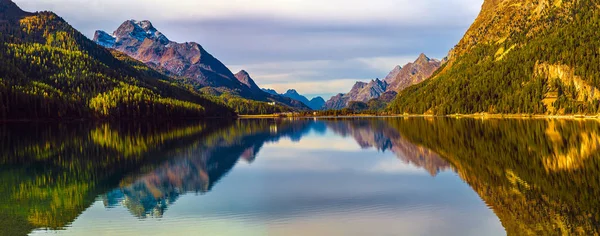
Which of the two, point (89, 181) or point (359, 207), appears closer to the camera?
point (359, 207)

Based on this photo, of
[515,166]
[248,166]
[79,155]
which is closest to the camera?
[515,166]

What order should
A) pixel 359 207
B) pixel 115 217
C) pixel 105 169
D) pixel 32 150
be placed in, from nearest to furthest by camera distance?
pixel 115 217 < pixel 359 207 < pixel 105 169 < pixel 32 150

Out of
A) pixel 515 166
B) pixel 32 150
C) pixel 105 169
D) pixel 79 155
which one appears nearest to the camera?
pixel 515 166

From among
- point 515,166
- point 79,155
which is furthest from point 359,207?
point 79,155

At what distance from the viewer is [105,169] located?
2276 inches

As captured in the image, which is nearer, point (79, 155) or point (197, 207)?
point (197, 207)

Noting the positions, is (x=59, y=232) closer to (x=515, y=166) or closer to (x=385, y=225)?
(x=385, y=225)

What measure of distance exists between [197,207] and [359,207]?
12.1 metres

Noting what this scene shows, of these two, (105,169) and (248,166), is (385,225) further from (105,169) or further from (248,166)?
(105,169)

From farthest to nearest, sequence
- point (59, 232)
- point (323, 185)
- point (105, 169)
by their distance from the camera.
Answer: point (105, 169)
point (323, 185)
point (59, 232)

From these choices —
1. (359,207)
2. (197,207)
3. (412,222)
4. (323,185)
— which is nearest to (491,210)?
(412,222)

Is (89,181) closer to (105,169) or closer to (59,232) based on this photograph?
(105,169)

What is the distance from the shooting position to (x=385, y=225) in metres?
30.7

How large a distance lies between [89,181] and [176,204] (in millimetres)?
16141
